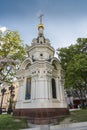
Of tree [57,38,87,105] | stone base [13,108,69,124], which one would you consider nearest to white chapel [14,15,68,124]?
stone base [13,108,69,124]

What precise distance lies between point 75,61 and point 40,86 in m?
7.42

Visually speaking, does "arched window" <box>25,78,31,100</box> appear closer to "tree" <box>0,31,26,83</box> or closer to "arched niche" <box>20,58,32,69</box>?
"arched niche" <box>20,58,32,69</box>

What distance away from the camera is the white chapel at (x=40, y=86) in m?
15.5

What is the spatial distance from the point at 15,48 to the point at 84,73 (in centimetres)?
1180

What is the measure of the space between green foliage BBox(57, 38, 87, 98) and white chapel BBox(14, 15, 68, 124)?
2.17 metres

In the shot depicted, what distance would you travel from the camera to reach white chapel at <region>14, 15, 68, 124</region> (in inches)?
612

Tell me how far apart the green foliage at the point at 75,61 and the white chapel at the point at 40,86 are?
7.10 feet

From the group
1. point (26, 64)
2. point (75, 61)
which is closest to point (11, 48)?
point (26, 64)

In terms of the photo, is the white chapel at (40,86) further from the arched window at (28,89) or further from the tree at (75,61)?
the tree at (75,61)

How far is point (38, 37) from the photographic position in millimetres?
20688

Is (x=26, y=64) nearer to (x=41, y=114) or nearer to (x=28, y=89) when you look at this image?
(x=28, y=89)

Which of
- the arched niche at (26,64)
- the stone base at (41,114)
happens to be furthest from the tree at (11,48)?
the stone base at (41,114)

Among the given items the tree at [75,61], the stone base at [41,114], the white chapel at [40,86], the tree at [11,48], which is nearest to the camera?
the stone base at [41,114]

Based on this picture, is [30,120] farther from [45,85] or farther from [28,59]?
[28,59]
